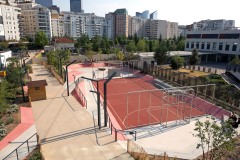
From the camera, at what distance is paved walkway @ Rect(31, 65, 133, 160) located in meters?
12.3

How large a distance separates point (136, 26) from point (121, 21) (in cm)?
1847

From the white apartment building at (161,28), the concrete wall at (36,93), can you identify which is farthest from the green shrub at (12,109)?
the white apartment building at (161,28)

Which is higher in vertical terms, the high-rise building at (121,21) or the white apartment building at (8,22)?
the high-rise building at (121,21)

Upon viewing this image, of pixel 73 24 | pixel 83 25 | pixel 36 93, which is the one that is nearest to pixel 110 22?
pixel 83 25

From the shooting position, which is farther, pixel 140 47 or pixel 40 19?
pixel 40 19

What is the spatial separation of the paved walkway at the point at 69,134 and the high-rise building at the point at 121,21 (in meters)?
139

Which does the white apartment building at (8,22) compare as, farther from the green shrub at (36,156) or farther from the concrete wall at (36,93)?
the green shrub at (36,156)

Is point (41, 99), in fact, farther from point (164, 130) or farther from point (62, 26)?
point (62, 26)

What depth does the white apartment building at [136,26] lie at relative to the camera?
536 ft

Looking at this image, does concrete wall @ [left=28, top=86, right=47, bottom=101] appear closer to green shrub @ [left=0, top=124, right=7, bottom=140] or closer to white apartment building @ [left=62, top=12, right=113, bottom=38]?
green shrub @ [left=0, top=124, right=7, bottom=140]

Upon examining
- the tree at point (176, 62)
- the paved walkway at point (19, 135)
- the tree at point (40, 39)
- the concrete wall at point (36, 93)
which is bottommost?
the paved walkway at point (19, 135)

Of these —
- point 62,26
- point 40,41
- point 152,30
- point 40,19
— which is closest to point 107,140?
point 40,41

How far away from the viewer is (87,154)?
40.0ft

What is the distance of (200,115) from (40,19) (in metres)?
97.5
